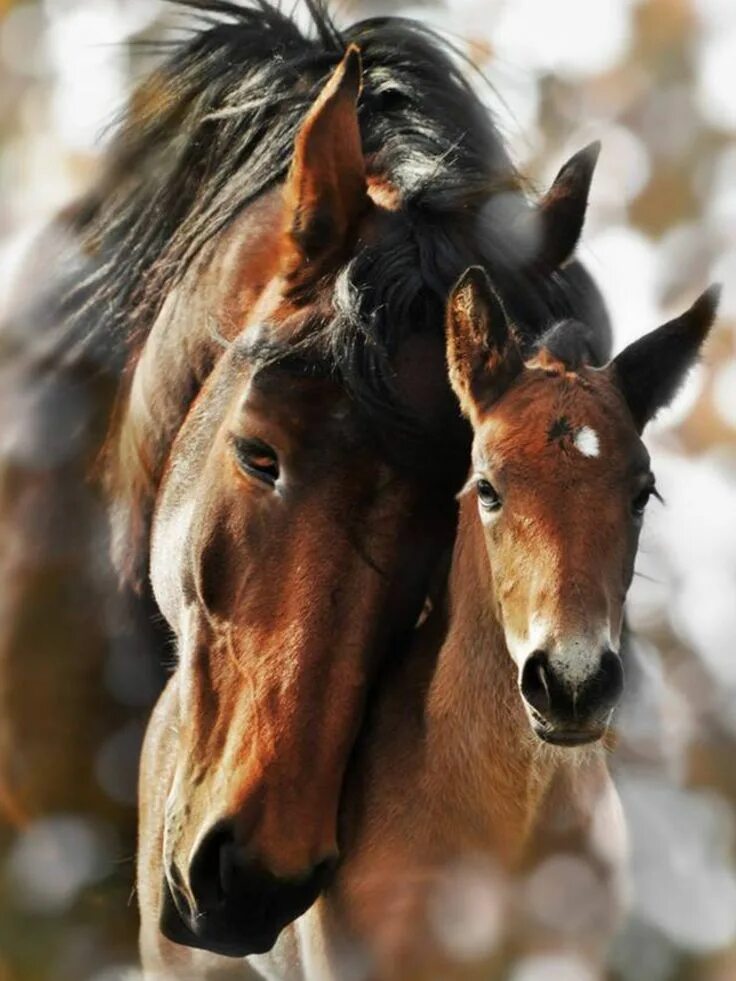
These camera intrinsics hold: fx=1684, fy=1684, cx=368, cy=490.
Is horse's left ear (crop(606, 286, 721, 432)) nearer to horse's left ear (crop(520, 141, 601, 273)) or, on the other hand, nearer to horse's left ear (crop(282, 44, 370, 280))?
horse's left ear (crop(520, 141, 601, 273))

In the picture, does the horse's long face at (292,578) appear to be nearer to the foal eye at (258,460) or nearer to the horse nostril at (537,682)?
the foal eye at (258,460)

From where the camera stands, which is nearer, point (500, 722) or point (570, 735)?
point (570, 735)

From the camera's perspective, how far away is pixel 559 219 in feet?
5.08

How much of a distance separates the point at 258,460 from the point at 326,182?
0.26 m

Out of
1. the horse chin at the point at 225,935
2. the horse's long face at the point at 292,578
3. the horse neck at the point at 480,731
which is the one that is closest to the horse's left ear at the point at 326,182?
the horse's long face at the point at 292,578

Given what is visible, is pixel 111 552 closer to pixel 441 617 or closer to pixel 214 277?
pixel 214 277

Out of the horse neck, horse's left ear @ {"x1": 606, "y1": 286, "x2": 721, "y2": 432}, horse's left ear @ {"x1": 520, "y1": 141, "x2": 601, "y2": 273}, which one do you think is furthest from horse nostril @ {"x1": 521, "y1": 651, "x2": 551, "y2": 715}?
horse's left ear @ {"x1": 520, "y1": 141, "x2": 601, "y2": 273}

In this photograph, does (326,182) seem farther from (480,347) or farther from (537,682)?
(537,682)

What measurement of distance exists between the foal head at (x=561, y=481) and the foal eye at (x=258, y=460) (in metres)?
0.18

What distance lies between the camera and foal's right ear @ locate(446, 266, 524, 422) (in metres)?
1.39

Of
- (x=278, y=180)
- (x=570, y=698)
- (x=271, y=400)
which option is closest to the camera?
(x=570, y=698)

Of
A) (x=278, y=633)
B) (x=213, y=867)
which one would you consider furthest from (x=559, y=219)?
(x=213, y=867)

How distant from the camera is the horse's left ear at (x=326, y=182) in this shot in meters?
1.49

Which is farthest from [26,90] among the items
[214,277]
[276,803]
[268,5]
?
[276,803]
